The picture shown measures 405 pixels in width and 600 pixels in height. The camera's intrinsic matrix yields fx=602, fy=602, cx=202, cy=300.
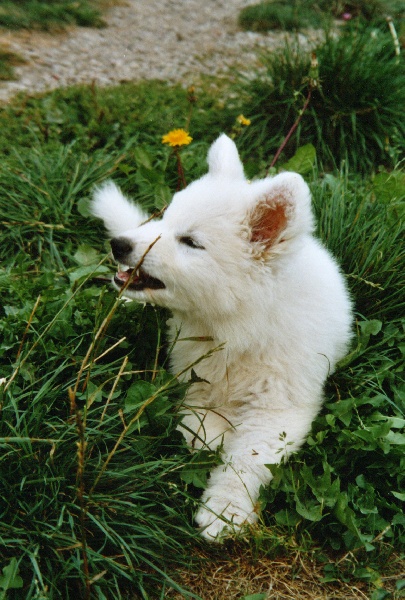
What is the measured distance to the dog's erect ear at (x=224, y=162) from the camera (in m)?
2.82

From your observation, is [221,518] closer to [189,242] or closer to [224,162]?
[189,242]

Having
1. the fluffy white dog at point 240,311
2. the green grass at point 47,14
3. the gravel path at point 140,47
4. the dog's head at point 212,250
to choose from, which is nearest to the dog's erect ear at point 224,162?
the fluffy white dog at point 240,311

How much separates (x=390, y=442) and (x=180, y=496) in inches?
36.8

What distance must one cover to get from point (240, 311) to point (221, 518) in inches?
33.4

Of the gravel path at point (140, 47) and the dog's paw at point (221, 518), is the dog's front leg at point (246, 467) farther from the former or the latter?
the gravel path at point (140, 47)

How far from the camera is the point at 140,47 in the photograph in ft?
21.4

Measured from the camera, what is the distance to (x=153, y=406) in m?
2.55

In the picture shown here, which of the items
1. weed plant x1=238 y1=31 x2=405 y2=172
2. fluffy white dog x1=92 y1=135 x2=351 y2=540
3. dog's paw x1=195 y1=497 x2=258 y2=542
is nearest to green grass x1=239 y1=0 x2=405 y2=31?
weed plant x1=238 y1=31 x2=405 y2=172

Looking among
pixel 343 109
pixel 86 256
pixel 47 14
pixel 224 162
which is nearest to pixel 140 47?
pixel 47 14

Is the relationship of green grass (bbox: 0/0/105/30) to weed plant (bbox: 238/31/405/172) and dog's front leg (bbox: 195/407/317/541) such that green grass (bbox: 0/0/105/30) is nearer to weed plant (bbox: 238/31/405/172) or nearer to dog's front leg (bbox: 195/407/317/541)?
weed plant (bbox: 238/31/405/172)

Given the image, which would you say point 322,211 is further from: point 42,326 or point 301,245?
point 42,326

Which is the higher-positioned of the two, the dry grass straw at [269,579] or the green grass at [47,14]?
the green grass at [47,14]

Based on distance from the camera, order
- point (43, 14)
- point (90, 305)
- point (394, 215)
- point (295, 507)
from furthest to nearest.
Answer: point (43, 14) < point (394, 215) < point (90, 305) < point (295, 507)

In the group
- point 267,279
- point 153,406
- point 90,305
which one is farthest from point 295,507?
point 90,305
